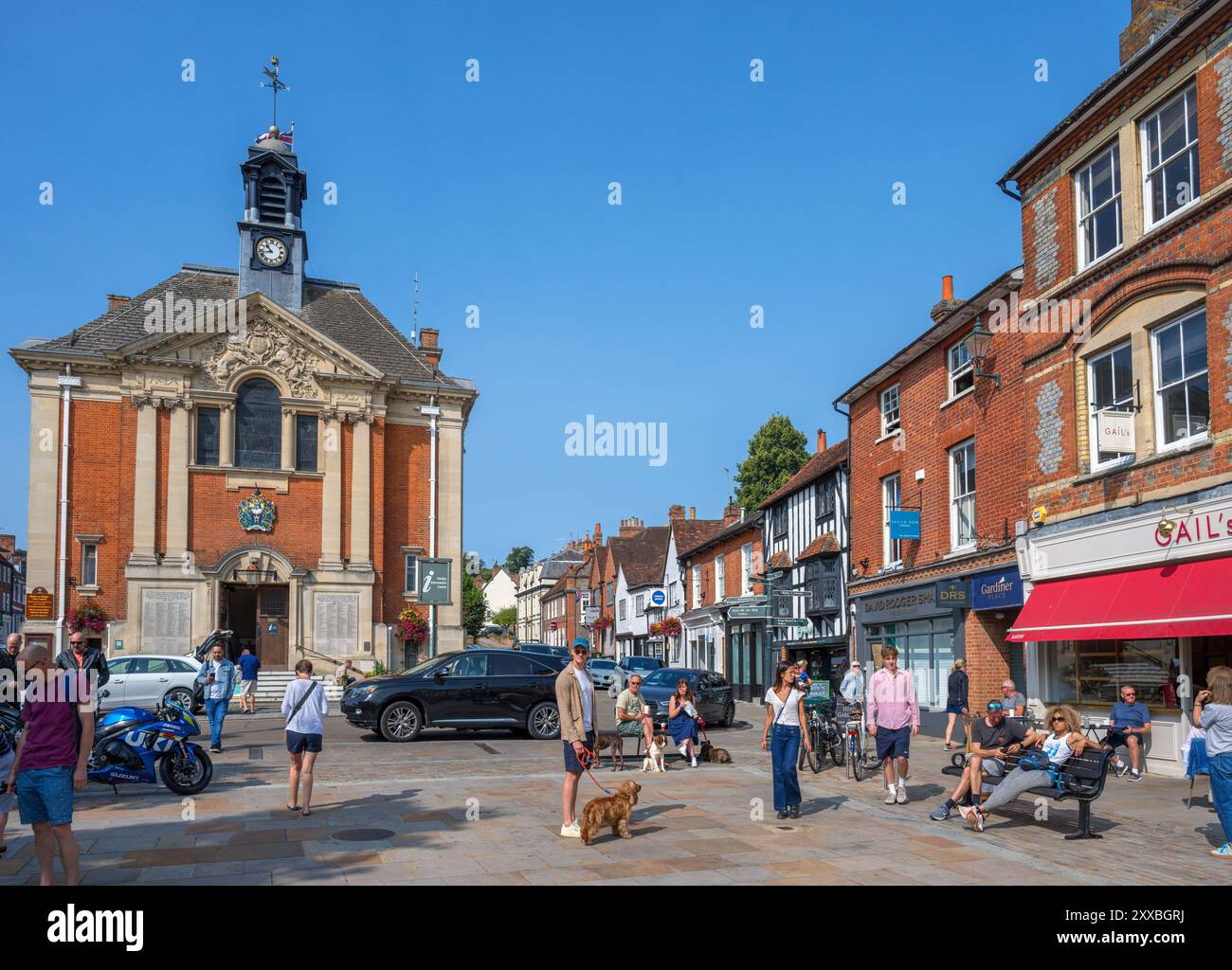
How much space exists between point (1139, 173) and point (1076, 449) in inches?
170

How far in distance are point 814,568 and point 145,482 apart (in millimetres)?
23087

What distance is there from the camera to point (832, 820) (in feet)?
37.0

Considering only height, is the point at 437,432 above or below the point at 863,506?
above

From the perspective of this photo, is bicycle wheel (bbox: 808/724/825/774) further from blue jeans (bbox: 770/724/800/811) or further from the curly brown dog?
the curly brown dog

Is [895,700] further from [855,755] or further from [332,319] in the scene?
[332,319]

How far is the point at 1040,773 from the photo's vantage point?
1070cm

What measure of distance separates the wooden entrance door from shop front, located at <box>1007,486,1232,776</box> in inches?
1070

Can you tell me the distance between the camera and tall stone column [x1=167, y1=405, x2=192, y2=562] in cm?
3688

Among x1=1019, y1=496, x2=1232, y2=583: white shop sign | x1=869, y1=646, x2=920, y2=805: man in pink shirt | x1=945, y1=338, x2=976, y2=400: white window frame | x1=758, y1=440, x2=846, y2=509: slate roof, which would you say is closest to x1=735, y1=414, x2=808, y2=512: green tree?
x1=758, y1=440, x2=846, y2=509: slate roof

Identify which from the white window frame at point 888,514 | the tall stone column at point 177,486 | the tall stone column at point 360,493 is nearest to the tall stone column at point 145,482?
the tall stone column at point 177,486
